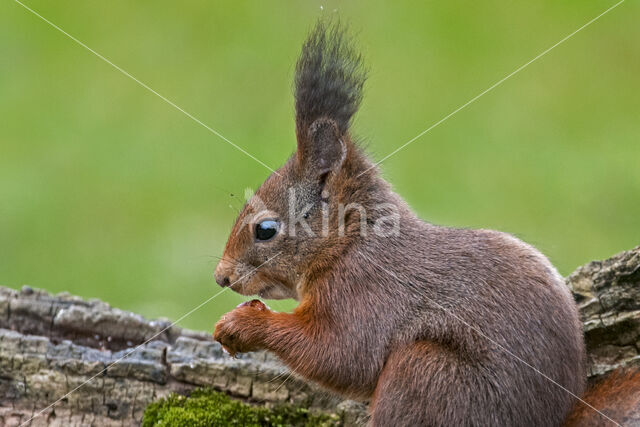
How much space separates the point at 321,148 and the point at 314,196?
19cm

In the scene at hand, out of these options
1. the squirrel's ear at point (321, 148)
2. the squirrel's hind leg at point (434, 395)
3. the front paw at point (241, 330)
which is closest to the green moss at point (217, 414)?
the front paw at point (241, 330)

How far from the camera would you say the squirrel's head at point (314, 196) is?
3.24 metres

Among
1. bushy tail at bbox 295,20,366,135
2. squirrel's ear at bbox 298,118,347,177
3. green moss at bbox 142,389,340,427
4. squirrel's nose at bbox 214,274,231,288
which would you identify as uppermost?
bushy tail at bbox 295,20,366,135

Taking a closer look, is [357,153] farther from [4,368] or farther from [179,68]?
[179,68]

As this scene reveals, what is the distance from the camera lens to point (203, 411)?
133 inches

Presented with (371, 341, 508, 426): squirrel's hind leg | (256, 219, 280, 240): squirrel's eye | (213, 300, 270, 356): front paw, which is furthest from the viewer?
(256, 219, 280, 240): squirrel's eye

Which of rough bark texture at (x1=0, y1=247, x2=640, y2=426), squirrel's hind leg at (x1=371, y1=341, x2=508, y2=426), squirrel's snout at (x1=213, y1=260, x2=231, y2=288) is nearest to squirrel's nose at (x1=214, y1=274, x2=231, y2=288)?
squirrel's snout at (x1=213, y1=260, x2=231, y2=288)

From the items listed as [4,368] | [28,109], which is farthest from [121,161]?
[4,368]

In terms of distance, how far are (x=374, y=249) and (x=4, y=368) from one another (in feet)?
5.32

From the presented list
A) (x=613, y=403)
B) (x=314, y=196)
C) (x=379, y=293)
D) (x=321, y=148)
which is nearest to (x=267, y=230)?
(x=314, y=196)

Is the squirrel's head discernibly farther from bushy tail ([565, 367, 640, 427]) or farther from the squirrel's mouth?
bushy tail ([565, 367, 640, 427])

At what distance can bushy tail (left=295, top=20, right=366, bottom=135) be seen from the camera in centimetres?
323

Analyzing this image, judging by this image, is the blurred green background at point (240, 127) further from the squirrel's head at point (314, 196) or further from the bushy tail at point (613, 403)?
the bushy tail at point (613, 403)

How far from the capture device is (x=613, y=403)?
2916 millimetres
